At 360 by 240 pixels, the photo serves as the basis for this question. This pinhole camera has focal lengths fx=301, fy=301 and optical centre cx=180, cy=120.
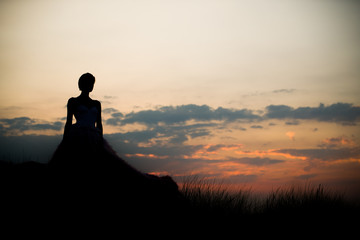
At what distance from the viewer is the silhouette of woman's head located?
22.4ft

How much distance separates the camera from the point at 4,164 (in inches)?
380

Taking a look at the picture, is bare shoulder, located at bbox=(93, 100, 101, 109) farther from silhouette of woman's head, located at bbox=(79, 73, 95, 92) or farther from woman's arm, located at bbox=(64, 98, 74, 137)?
woman's arm, located at bbox=(64, 98, 74, 137)

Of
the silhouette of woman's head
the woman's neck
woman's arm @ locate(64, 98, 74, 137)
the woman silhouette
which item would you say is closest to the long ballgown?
the woman silhouette

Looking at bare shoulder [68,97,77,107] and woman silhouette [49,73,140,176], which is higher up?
bare shoulder [68,97,77,107]

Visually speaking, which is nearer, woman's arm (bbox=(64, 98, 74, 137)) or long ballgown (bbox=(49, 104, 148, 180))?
long ballgown (bbox=(49, 104, 148, 180))

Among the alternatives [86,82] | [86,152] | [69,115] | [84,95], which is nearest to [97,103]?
[84,95]

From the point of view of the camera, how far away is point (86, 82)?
6.84 meters

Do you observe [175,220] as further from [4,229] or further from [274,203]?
[274,203]

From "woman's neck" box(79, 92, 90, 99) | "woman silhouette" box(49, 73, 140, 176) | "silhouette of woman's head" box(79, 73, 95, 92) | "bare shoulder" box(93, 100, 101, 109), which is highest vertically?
"silhouette of woman's head" box(79, 73, 95, 92)

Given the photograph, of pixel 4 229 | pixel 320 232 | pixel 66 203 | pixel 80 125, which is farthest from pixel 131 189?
pixel 320 232

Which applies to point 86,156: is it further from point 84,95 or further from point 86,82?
point 86,82

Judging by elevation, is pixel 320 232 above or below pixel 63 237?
below

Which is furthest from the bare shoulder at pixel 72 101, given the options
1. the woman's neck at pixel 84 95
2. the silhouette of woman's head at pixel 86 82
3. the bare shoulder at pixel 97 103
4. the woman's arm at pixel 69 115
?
the bare shoulder at pixel 97 103

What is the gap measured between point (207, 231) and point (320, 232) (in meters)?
3.70
